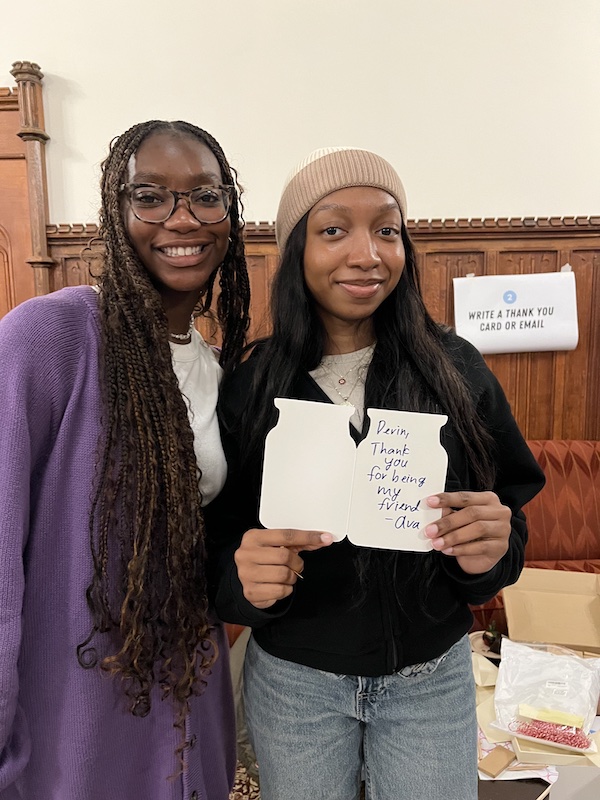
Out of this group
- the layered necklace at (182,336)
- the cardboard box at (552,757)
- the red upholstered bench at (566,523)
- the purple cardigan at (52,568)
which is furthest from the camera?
the red upholstered bench at (566,523)

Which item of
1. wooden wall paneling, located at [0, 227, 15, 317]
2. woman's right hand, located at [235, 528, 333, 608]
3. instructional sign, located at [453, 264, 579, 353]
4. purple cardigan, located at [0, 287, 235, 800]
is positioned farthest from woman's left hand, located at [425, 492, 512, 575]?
wooden wall paneling, located at [0, 227, 15, 317]

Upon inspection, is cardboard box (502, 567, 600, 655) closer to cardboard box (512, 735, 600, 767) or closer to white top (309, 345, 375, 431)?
cardboard box (512, 735, 600, 767)

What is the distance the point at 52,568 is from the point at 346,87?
86.8 inches

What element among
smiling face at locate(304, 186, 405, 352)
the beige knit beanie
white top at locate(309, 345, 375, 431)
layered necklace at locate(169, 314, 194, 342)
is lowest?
white top at locate(309, 345, 375, 431)

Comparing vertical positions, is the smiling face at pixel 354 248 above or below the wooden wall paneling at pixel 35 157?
below

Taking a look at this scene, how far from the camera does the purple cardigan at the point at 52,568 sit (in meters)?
0.67

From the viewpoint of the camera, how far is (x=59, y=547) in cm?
75

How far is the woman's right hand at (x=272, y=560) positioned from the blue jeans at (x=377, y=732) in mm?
189

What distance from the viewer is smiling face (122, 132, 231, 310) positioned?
0.83 meters

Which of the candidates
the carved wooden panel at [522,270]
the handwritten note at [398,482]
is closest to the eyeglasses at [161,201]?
the handwritten note at [398,482]

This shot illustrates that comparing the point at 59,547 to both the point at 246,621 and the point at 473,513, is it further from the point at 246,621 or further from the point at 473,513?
the point at 473,513

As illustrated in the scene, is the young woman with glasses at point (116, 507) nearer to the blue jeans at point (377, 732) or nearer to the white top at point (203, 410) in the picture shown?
the white top at point (203, 410)

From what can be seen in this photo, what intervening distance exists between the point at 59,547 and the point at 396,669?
1.72 ft

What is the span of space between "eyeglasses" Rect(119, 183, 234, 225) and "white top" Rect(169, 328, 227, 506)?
22 cm
